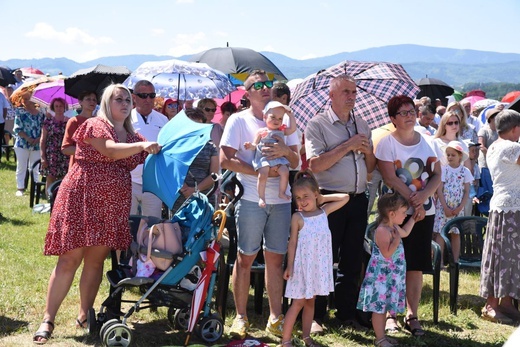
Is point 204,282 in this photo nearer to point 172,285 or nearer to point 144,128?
point 172,285

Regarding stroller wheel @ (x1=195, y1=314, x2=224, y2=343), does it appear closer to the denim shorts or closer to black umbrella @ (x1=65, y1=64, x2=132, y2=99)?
the denim shorts

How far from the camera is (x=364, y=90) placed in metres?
6.88

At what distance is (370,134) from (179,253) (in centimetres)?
198

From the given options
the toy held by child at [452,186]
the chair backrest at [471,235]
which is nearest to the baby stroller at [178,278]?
the chair backrest at [471,235]

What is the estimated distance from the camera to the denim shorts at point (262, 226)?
19.0ft

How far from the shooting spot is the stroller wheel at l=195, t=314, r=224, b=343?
18.0ft

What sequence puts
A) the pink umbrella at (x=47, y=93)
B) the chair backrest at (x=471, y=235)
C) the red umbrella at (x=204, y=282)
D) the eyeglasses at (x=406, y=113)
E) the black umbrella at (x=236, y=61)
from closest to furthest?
the red umbrella at (x=204, y=282) → the eyeglasses at (x=406, y=113) → the chair backrest at (x=471, y=235) → the pink umbrella at (x=47, y=93) → the black umbrella at (x=236, y=61)

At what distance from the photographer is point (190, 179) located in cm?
697

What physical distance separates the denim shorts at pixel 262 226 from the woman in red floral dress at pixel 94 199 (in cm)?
89

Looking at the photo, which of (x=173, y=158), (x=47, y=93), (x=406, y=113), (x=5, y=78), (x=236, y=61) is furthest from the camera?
(x=5, y=78)


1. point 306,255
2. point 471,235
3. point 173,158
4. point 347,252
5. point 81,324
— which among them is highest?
point 173,158

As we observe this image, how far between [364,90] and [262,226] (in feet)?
6.12

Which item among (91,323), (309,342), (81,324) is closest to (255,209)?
(309,342)

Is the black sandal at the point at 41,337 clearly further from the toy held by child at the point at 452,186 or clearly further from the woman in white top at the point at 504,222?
the toy held by child at the point at 452,186
